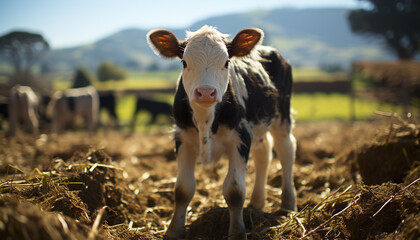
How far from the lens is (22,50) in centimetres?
2159

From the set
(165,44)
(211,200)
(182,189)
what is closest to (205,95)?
(165,44)

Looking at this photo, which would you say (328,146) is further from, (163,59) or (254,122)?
(163,59)

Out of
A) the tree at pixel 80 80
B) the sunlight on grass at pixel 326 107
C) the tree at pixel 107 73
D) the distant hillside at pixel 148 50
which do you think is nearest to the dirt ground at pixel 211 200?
the distant hillside at pixel 148 50

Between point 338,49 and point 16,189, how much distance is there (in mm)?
193619

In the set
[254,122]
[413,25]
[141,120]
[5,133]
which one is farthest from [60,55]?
[413,25]

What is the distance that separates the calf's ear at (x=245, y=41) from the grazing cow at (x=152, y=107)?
1699cm

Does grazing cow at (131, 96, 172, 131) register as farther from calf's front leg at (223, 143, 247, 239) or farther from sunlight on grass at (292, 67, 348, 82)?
sunlight on grass at (292, 67, 348, 82)

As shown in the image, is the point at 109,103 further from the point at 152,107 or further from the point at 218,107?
the point at 218,107

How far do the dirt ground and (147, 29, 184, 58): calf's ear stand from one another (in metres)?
1.11

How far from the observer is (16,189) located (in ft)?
10.9

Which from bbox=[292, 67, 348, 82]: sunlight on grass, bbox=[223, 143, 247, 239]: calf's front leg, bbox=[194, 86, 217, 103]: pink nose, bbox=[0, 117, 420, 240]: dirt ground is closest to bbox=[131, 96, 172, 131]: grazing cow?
bbox=[0, 117, 420, 240]: dirt ground

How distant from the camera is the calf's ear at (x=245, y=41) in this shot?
12.3 ft

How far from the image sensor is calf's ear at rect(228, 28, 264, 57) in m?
3.73

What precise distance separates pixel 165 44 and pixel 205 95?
1108 mm
